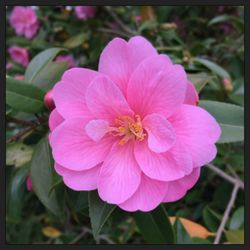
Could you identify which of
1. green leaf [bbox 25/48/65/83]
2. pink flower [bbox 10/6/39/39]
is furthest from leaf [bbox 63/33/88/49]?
green leaf [bbox 25/48/65/83]

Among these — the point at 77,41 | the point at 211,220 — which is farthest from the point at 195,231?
the point at 77,41

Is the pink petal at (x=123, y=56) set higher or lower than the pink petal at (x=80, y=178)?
higher

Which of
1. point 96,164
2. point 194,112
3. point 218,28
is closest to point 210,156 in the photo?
point 194,112

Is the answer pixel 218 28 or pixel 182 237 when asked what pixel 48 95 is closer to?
pixel 182 237

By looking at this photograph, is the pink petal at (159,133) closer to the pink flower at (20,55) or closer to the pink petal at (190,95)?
the pink petal at (190,95)

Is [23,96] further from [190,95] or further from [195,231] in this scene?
[195,231]

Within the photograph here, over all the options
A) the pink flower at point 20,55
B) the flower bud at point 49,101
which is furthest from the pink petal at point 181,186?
the pink flower at point 20,55
